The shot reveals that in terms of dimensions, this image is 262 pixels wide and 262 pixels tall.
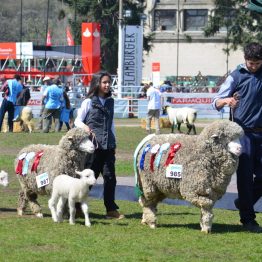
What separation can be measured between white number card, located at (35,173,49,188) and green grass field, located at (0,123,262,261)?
0.42 metres

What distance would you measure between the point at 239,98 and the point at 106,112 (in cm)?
206

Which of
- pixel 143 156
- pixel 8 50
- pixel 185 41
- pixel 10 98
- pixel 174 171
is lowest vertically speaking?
pixel 10 98

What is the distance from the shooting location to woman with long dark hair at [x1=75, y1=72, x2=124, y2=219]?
11.7m

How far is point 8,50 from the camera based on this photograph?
66250mm

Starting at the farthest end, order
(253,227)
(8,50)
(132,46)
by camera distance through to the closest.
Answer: (8,50)
(132,46)
(253,227)

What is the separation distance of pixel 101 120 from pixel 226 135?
2.12 metres

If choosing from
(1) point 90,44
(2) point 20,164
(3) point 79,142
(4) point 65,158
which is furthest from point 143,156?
(1) point 90,44

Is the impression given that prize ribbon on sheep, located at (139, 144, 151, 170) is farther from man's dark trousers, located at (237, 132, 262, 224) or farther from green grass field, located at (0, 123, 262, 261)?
man's dark trousers, located at (237, 132, 262, 224)

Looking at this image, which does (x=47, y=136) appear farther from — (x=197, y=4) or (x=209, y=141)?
(x=197, y=4)

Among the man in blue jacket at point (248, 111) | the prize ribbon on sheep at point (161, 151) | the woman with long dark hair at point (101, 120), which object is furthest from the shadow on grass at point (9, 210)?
the man in blue jacket at point (248, 111)

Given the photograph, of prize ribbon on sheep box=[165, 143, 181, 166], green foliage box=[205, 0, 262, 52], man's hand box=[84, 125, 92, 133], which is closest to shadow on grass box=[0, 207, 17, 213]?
man's hand box=[84, 125, 92, 133]

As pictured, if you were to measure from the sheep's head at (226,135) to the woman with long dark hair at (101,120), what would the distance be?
1.81m

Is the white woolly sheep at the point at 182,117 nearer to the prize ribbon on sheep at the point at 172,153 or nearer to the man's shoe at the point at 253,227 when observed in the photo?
the prize ribbon on sheep at the point at 172,153

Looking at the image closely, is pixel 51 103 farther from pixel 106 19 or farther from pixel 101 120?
pixel 106 19
